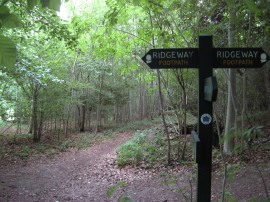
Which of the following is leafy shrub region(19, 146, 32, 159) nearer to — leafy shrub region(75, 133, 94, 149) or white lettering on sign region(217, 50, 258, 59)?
leafy shrub region(75, 133, 94, 149)

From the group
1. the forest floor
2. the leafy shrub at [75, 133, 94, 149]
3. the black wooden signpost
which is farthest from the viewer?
the leafy shrub at [75, 133, 94, 149]

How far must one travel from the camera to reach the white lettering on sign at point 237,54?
2.33 meters

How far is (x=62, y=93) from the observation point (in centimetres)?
1522

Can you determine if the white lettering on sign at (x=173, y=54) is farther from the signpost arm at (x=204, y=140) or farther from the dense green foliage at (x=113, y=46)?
the dense green foliage at (x=113, y=46)

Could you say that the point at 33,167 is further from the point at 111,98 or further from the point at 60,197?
the point at 111,98

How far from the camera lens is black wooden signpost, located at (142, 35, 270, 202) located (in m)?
2.22

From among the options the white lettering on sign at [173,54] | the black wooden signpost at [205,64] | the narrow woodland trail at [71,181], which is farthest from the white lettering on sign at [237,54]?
the narrow woodland trail at [71,181]

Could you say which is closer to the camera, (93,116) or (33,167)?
(33,167)

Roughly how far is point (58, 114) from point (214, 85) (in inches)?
604

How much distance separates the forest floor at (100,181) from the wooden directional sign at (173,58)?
2.60 meters

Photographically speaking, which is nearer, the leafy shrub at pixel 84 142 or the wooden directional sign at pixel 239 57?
the wooden directional sign at pixel 239 57

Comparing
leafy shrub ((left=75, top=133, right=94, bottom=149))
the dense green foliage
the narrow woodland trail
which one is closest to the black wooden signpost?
the dense green foliage

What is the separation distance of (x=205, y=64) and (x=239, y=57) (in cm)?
33

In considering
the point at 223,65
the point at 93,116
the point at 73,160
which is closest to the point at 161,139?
the point at 73,160
